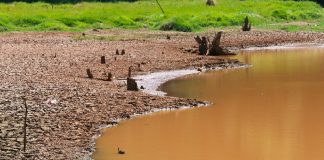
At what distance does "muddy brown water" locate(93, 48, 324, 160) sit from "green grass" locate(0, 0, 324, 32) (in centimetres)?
1797

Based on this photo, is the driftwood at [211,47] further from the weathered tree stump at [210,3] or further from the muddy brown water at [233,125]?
the weathered tree stump at [210,3]

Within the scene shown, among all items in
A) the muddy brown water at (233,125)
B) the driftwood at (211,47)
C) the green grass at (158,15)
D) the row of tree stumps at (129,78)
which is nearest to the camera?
the muddy brown water at (233,125)

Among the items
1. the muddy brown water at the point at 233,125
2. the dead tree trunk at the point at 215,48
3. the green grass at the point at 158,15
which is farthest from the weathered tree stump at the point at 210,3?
the muddy brown water at the point at 233,125

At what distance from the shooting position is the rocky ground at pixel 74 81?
42.0ft

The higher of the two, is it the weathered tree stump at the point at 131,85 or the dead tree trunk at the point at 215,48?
the dead tree trunk at the point at 215,48

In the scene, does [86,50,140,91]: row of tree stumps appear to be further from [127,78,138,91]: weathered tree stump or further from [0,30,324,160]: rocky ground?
[0,30,324,160]: rocky ground

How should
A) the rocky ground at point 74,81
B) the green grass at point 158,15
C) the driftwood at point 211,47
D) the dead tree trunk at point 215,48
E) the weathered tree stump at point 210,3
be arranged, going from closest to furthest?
1. the rocky ground at point 74,81
2. the driftwood at point 211,47
3. the dead tree trunk at point 215,48
4. the green grass at point 158,15
5. the weathered tree stump at point 210,3

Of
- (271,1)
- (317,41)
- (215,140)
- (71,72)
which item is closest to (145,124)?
(215,140)

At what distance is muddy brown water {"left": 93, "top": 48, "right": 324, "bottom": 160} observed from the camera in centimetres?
1304

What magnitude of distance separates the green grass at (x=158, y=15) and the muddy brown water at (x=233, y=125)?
17967mm

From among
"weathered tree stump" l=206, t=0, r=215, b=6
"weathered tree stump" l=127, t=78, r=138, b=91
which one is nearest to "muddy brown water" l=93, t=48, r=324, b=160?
"weathered tree stump" l=127, t=78, r=138, b=91

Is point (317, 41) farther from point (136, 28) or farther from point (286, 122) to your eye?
point (286, 122)

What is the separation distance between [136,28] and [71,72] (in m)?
19.0

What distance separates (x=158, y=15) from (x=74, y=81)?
80.9 feet
